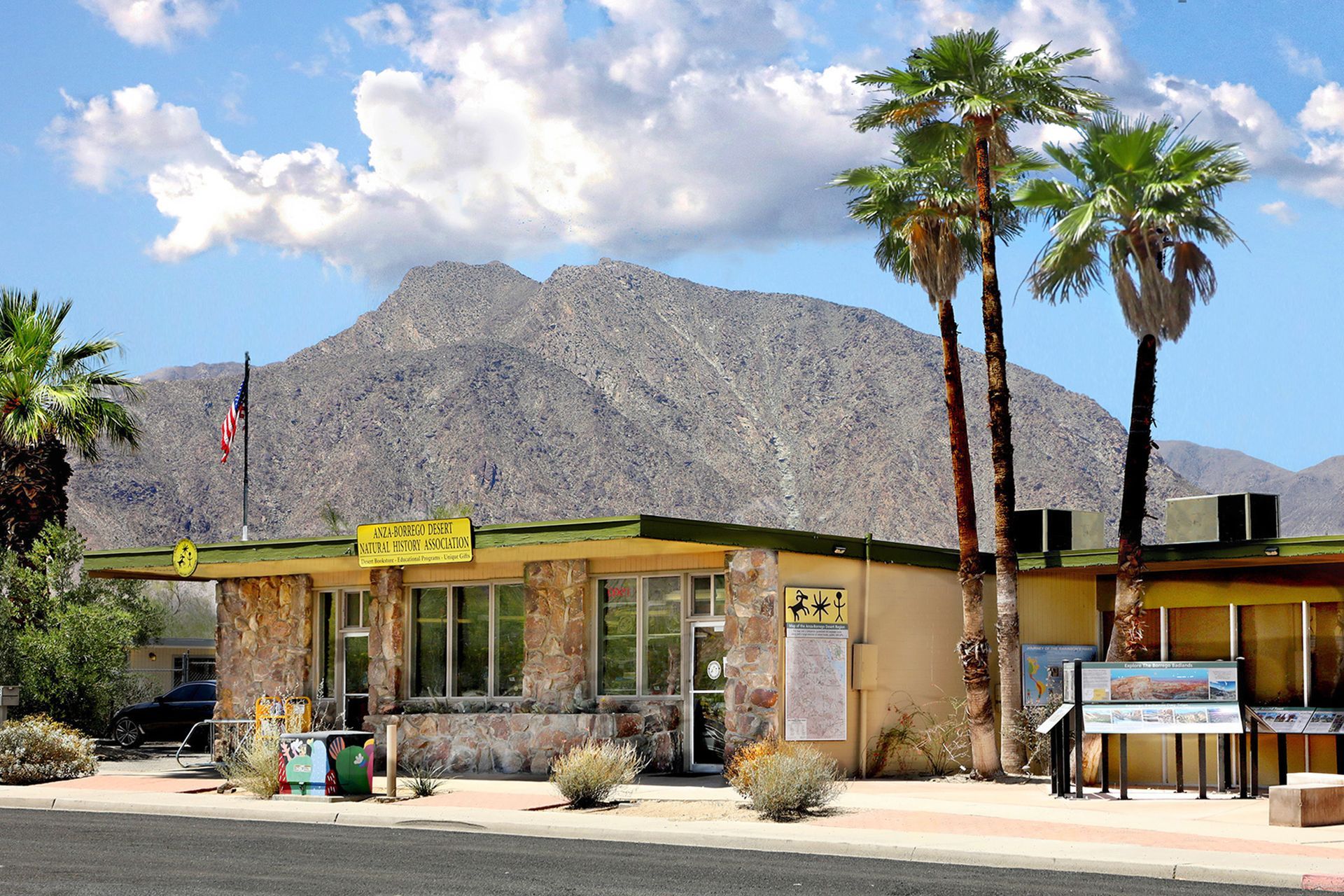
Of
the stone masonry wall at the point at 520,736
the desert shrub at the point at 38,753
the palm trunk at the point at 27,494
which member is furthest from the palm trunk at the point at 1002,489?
the palm trunk at the point at 27,494

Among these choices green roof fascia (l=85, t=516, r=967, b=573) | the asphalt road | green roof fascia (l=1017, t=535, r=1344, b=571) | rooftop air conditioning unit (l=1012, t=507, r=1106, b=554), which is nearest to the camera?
the asphalt road

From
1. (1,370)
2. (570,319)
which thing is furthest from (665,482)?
(1,370)

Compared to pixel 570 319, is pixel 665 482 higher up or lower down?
lower down

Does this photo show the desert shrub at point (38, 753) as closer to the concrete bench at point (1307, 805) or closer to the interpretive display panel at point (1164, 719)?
the interpretive display panel at point (1164, 719)

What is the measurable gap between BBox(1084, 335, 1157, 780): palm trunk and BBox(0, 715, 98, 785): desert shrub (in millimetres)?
15037

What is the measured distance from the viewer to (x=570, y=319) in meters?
137

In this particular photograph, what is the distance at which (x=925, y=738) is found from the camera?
78.5 ft

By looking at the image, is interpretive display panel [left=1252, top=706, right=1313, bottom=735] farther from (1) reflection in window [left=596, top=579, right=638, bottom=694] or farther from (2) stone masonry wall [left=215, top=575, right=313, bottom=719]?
(2) stone masonry wall [left=215, top=575, right=313, bottom=719]

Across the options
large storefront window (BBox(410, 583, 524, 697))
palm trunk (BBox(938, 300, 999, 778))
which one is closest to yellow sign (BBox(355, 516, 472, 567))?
large storefront window (BBox(410, 583, 524, 697))

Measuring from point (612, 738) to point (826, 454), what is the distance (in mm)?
93962

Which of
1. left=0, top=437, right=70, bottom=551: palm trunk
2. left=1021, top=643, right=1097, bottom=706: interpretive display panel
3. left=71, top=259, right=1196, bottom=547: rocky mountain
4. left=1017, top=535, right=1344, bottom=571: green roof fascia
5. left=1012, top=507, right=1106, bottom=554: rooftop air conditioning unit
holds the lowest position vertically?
left=1021, top=643, right=1097, bottom=706: interpretive display panel

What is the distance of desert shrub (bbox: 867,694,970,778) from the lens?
76.7 ft

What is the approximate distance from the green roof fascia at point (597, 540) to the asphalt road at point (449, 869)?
18.1 feet

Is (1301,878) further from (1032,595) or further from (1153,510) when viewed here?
(1153,510)
